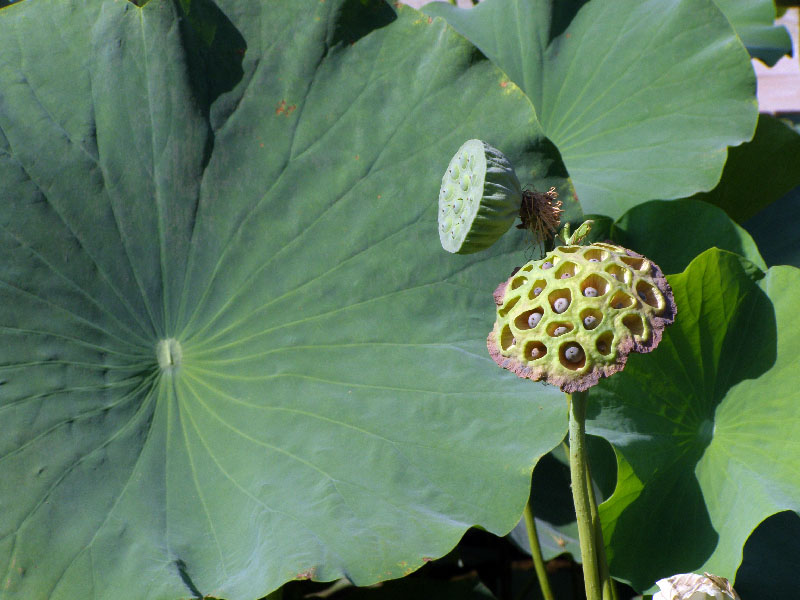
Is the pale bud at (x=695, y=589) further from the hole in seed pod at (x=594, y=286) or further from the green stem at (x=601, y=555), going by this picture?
the hole in seed pod at (x=594, y=286)

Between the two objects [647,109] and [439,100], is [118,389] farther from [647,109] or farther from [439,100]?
[647,109]

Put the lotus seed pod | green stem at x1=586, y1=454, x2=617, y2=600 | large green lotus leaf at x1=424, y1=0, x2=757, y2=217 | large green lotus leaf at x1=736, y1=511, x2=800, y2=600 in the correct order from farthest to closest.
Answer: large green lotus leaf at x1=424, y1=0, x2=757, y2=217, large green lotus leaf at x1=736, y1=511, x2=800, y2=600, green stem at x1=586, y1=454, x2=617, y2=600, the lotus seed pod

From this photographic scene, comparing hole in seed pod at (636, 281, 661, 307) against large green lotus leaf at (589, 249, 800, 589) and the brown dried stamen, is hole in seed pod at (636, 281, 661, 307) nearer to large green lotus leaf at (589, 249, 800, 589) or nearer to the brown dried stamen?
the brown dried stamen

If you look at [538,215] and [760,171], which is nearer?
[538,215]

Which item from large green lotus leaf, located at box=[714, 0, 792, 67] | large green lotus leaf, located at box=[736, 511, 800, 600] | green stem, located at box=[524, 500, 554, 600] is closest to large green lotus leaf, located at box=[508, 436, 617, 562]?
green stem, located at box=[524, 500, 554, 600]

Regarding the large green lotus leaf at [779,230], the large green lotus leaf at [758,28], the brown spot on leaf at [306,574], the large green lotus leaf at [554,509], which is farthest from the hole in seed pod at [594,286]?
the large green lotus leaf at [758,28]

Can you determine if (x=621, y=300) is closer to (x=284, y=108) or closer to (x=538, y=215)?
(x=538, y=215)

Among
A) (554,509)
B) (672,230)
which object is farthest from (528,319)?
(554,509)
